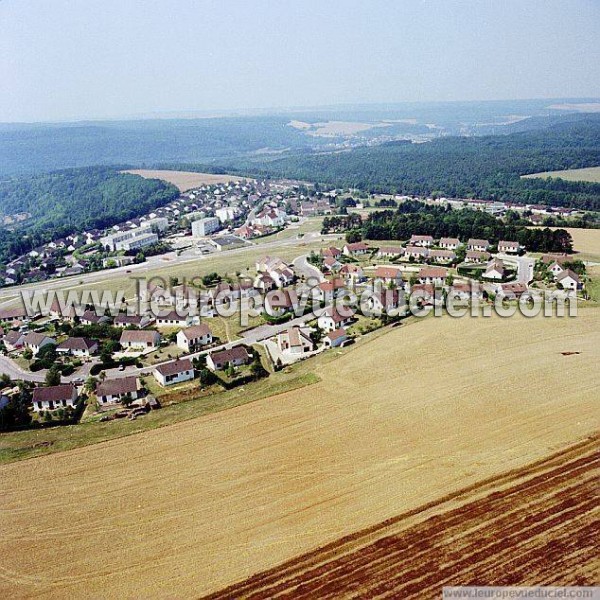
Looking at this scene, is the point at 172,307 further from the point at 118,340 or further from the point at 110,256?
the point at 110,256

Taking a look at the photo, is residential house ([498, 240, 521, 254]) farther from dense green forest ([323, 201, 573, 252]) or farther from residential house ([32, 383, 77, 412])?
residential house ([32, 383, 77, 412])

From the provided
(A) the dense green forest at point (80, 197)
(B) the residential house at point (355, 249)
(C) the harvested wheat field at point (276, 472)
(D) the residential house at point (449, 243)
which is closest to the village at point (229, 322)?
(D) the residential house at point (449, 243)

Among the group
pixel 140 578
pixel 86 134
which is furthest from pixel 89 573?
pixel 86 134

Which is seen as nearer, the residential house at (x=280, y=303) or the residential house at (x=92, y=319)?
the residential house at (x=92, y=319)

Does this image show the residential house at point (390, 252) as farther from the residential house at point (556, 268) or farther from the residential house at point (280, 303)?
the residential house at point (280, 303)

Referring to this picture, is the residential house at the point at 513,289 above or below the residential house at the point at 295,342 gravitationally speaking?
above

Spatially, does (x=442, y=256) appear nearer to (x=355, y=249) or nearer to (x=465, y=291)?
(x=355, y=249)

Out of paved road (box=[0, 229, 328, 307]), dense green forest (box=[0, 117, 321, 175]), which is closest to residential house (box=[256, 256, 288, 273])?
paved road (box=[0, 229, 328, 307])

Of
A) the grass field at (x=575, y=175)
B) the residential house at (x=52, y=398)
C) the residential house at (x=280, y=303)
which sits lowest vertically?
the residential house at (x=52, y=398)
